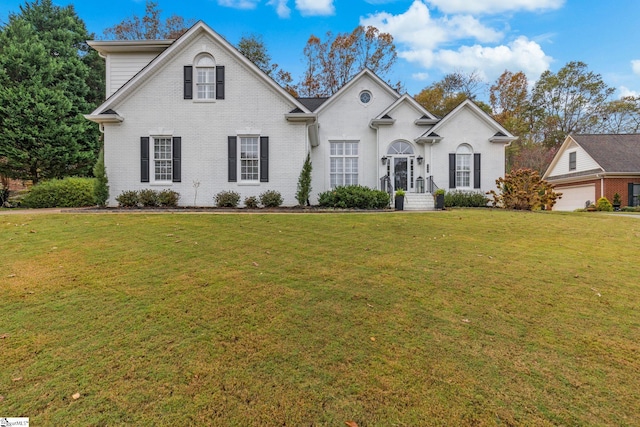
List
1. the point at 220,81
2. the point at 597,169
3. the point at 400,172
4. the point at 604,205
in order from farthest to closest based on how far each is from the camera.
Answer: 1. the point at 597,169
2. the point at 604,205
3. the point at 400,172
4. the point at 220,81

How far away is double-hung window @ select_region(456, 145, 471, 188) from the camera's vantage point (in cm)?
1784

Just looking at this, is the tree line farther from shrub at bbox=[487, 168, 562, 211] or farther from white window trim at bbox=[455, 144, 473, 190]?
shrub at bbox=[487, 168, 562, 211]

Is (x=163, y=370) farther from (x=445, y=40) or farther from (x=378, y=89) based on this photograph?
(x=445, y=40)

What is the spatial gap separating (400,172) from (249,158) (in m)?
8.71

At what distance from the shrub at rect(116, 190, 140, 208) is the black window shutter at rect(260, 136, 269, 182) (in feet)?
17.6

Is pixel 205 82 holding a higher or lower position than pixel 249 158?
higher

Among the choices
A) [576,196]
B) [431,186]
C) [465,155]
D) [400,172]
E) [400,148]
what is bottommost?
[576,196]

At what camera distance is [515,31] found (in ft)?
71.7

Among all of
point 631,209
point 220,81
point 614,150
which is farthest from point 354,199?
point 614,150

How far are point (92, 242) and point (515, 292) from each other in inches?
308

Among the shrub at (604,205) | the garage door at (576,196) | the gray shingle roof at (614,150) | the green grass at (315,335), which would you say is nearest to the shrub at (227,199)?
the green grass at (315,335)

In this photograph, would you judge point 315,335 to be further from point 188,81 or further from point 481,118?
point 481,118

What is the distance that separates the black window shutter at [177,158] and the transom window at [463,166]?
14.6m

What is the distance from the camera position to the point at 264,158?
14.1 metres
